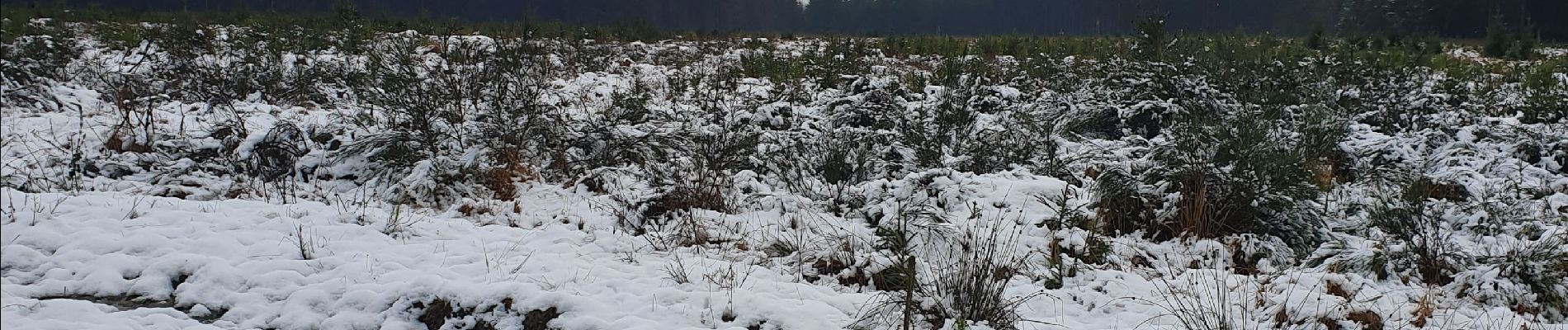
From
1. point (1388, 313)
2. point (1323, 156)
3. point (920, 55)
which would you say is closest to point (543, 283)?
point (1388, 313)

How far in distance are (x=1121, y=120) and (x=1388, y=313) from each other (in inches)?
156

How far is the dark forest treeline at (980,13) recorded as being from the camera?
29.2 metres

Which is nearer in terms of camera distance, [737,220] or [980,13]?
[737,220]

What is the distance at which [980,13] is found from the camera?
64250mm

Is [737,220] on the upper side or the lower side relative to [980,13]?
lower

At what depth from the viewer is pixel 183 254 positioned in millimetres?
3762

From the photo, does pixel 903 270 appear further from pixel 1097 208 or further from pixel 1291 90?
pixel 1291 90

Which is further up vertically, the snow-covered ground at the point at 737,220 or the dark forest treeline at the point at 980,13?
the dark forest treeline at the point at 980,13

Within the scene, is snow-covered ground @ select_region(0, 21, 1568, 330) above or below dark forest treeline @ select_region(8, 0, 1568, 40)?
below

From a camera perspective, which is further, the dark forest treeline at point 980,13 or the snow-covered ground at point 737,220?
the dark forest treeline at point 980,13

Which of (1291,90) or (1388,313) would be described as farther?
(1291,90)

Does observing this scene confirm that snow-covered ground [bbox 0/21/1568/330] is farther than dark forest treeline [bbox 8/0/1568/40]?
No

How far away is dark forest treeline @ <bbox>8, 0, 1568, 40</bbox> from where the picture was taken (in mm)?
29203

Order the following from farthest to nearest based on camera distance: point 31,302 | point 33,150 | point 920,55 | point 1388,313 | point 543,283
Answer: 1. point 920,55
2. point 33,150
3. point 543,283
4. point 1388,313
5. point 31,302
